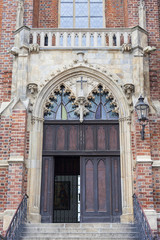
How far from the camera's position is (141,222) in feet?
32.7

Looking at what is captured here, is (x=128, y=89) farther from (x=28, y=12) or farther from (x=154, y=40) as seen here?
(x=28, y=12)

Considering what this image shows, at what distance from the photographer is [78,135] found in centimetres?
1255

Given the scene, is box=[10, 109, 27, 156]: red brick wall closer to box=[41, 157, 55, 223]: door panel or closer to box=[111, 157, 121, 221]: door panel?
box=[41, 157, 55, 223]: door panel

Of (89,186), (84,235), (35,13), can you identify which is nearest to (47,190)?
(89,186)

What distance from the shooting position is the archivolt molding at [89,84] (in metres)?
12.5

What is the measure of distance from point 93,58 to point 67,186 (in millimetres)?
7348

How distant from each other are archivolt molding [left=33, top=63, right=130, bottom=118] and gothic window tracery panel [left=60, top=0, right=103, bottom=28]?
135 inches

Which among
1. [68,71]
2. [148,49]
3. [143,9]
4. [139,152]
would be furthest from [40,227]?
[143,9]

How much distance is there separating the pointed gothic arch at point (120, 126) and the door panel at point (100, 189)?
275mm

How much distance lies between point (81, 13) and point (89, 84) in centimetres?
432

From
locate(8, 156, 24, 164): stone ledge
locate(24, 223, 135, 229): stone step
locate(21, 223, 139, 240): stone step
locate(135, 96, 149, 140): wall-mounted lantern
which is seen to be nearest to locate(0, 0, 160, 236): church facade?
locate(8, 156, 24, 164): stone ledge

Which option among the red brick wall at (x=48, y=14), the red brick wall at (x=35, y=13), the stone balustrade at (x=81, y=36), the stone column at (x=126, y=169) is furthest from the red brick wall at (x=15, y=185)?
the red brick wall at (x=48, y=14)

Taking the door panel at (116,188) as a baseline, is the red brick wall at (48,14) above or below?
above

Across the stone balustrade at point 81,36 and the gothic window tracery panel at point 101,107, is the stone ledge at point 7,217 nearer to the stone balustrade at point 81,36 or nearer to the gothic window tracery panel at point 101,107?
the gothic window tracery panel at point 101,107
